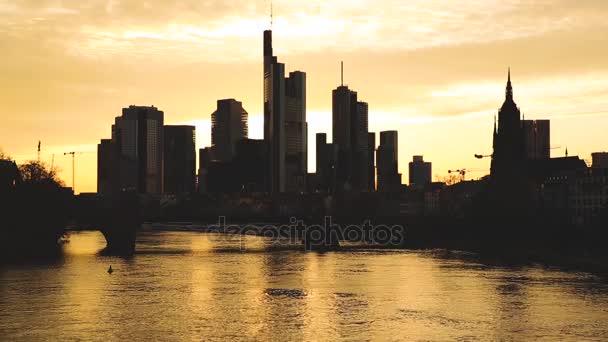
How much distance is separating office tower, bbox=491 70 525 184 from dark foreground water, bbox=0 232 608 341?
8118 centimetres

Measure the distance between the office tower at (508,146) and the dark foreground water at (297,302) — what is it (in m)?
81.2

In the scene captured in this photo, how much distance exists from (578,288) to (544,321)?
18.3 m

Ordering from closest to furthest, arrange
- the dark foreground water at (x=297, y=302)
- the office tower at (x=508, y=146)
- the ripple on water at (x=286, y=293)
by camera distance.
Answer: the dark foreground water at (x=297, y=302) < the ripple on water at (x=286, y=293) < the office tower at (x=508, y=146)

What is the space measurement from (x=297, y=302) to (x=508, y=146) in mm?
124037

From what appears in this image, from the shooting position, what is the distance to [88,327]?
4994cm

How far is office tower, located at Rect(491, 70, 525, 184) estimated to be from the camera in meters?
172

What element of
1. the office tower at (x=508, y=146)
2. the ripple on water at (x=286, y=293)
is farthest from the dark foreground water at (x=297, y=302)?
the office tower at (x=508, y=146)

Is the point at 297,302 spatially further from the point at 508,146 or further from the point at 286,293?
the point at 508,146

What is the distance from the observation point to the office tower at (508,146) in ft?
564

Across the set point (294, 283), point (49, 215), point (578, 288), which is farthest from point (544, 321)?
point (49, 215)

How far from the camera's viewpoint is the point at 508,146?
178 meters

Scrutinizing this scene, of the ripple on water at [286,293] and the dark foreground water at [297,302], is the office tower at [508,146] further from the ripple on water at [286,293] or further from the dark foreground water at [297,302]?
the ripple on water at [286,293]

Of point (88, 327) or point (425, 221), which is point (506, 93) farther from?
point (88, 327)

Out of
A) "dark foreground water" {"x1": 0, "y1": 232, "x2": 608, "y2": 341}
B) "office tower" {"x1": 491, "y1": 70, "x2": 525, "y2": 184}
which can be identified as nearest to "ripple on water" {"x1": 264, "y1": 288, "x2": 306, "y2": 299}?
"dark foreground water" {"x1": 0, "y1": 232, "x2": 608, "y2": 341}
